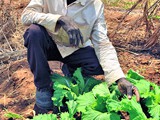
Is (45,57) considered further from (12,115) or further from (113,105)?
(113,105)

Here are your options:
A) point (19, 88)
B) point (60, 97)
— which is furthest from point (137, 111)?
point (19, 88)

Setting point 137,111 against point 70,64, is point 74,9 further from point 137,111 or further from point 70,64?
point 137,111

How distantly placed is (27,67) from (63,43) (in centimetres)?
101

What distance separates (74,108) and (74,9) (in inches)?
33.2

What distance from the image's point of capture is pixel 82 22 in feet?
→ 10.9

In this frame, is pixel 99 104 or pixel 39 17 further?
pixel 39 17

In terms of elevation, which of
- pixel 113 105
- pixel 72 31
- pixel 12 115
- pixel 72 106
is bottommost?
pixel 12 115

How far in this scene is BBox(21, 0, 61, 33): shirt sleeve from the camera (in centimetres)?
308

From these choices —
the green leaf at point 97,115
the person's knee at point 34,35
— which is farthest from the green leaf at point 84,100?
the person's knee at point 34,35

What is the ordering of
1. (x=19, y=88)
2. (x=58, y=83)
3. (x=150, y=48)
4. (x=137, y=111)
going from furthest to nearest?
(x=150, y=48), (x=19, y=88), (x=58, y=83), (x=137, y=111)

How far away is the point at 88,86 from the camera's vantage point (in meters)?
3.40

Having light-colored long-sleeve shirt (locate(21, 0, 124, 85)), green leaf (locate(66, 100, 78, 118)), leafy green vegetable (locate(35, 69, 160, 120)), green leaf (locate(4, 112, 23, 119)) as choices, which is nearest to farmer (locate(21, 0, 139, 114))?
light-colored long-sleeve shirt (locate(21, 0, 124, 85))

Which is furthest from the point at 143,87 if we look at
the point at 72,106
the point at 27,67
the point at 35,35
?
the point at 27,67

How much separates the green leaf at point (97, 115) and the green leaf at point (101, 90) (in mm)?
191
